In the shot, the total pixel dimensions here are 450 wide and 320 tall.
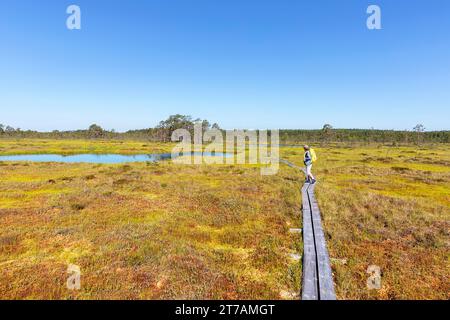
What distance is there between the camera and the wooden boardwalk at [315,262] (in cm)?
710

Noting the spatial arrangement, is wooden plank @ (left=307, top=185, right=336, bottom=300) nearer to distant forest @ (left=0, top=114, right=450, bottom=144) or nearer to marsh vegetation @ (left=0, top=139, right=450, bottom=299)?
marsh vegetation @ (left=0, top=139, right=450, bottom=299)

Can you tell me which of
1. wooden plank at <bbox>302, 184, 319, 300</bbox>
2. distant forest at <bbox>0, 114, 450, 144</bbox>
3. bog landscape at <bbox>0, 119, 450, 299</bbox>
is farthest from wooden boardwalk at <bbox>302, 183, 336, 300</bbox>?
distant forest at <bbox>0, 114, 450, 144</bbox>

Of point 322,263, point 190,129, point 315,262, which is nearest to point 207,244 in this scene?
point 315,262

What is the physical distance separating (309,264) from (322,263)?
457 mm

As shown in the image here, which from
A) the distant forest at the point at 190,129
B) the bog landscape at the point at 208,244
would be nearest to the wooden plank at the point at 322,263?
the bog landscape at the point at 208,244

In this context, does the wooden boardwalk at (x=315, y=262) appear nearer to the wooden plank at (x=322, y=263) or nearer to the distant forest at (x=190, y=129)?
the wooden plank at (x=322, y=263)

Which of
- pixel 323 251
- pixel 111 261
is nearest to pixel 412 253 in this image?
pixel 323 251

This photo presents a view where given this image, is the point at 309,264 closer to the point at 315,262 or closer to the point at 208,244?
the point at 315,262

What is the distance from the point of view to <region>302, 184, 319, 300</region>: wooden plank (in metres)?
7.14

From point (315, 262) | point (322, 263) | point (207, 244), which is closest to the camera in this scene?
point (322, 263)

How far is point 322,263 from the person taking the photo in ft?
28.8

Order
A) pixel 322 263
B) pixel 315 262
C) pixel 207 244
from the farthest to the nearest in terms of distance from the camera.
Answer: pixel 207 244 < pixel 315 262 < pixel 322 263
